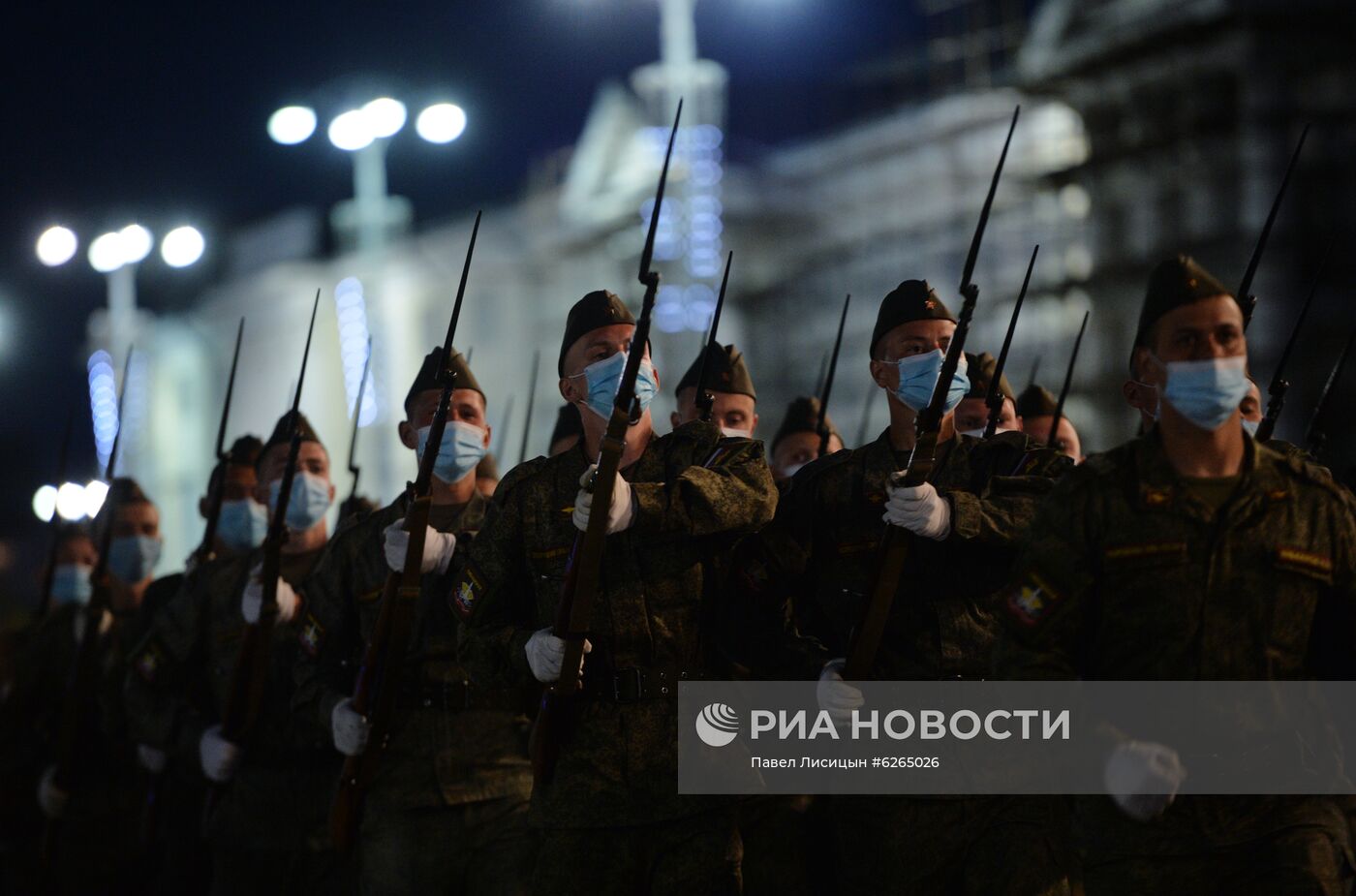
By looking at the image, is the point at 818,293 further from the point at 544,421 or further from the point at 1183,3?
the point at 1183,3

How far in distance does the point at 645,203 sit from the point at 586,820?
1430 inches

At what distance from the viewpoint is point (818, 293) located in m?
41.2

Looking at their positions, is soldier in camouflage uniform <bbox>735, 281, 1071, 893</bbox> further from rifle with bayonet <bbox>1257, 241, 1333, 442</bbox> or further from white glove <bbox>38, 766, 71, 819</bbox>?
white glove <bbox>38, 766, 71, 819</bbox>

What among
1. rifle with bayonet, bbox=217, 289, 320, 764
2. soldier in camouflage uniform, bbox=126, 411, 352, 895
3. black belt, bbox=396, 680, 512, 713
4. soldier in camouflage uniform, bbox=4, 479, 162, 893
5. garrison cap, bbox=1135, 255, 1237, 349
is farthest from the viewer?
soldier in camouflage uniform, bbox=4, 479, 162, 893

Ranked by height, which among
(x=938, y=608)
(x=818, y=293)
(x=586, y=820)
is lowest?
(x=586, y=820)

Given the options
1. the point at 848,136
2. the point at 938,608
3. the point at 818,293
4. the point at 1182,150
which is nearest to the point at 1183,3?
the point at 1182,150

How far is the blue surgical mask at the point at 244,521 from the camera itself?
9.06m

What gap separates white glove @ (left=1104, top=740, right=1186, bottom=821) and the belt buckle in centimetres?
164

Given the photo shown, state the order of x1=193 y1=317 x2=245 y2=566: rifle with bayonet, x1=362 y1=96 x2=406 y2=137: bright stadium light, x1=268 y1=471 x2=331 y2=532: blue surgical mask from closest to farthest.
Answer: x1=268 y1=471 x2=331 y2=532: blue surgical mask → x1=193 y1=317 x2=245 y2=566: rifle with bayonet → x1=362 y1=96 x2=406 y2=137: bright stadium light

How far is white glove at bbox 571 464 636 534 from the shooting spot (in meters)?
5.23

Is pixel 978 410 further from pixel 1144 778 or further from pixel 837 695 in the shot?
pixel 1144 778

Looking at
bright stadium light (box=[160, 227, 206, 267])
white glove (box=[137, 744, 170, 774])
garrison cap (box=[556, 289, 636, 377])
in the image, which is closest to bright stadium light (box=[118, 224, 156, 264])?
bright stadium light (box=[160, 227, 206, 267])

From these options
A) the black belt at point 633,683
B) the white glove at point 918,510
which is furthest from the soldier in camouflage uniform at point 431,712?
the white glove at point 918,510

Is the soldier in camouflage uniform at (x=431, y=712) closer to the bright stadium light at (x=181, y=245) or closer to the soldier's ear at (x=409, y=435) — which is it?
the soldier's ear at (x=409, y=435)
